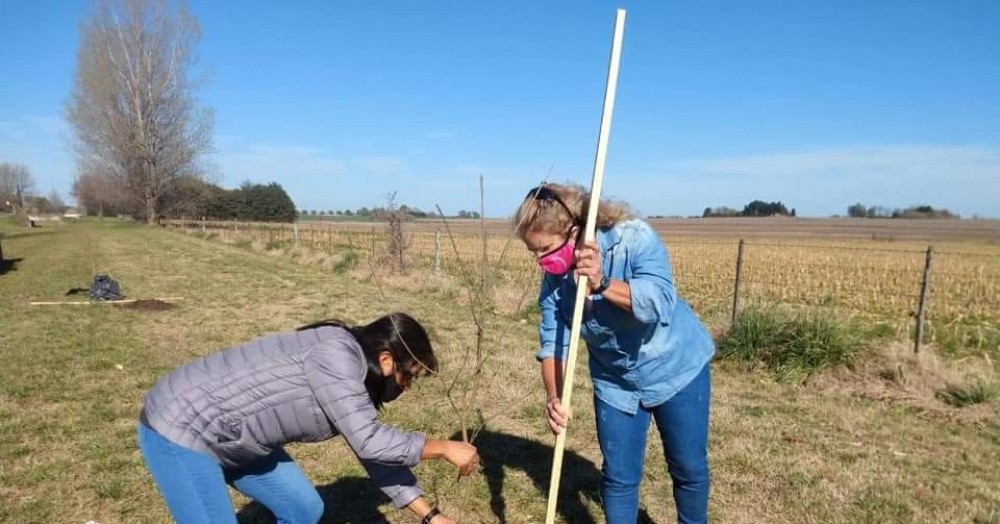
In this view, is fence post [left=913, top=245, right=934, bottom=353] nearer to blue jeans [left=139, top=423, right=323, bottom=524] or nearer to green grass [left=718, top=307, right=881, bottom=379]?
green grass [left=718, top=307, right=881, bottom=379]

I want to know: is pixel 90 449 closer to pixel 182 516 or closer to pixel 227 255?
pixel 182 516

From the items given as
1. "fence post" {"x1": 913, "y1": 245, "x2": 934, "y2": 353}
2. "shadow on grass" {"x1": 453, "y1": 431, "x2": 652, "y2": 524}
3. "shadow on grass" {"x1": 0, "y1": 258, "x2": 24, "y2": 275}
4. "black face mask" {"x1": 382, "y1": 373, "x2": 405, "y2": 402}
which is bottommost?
"shadow on grass" {"x1": 0, "y1": 258, "x2": 24, "y2": 275}

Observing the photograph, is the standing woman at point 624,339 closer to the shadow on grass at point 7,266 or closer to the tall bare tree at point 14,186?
the shadow on grass at point 7,266

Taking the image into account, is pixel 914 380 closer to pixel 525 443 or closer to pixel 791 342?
pixel 791 342

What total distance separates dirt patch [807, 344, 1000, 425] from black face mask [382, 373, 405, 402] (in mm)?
5011

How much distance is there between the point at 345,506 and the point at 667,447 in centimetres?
209

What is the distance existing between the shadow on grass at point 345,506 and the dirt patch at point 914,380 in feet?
14.5

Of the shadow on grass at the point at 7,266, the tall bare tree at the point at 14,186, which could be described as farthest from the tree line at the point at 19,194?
the shadow on grass at the point at 7,266

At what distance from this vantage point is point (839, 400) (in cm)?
546

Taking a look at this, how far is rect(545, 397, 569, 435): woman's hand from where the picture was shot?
7.34ft

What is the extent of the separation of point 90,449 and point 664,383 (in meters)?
4.18

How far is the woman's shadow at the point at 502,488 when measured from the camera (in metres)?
3.49

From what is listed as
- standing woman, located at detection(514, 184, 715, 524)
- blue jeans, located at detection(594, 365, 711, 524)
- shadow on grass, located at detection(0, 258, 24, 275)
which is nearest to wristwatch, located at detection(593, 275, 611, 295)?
standing woman, located at detection(514, 184, 715, 524)

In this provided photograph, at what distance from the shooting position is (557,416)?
2281 mm
